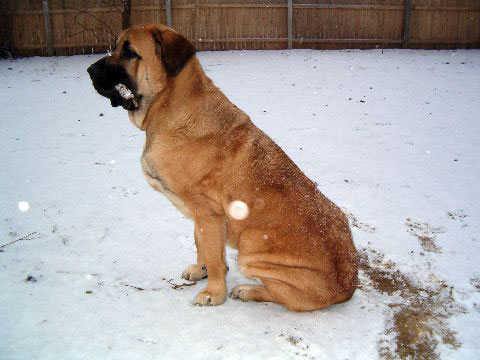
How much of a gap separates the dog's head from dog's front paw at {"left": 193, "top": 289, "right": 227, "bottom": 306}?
1520 millimetres

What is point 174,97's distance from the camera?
11.1ft

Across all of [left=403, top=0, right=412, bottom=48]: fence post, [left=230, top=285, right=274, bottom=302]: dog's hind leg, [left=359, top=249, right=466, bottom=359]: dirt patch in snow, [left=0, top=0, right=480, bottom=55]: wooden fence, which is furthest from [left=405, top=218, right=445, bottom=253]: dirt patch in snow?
[left=403, top=0, right=412, bottom=48]: fence post

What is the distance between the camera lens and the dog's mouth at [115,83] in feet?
10.8

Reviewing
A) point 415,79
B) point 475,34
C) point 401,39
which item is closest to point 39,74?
point 415,79

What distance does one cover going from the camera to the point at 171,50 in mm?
3209

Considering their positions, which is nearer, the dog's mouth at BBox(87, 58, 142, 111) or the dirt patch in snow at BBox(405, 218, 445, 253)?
the dog's mouth at BBox(87, 58, 142, 111)

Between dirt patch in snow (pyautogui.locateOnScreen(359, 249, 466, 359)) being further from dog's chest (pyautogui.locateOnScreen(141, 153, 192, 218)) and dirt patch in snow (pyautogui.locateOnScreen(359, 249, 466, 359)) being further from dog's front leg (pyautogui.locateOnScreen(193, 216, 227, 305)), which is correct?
dog's chest (pyautogui.locateOnScreen(141, 153, 192, 218))

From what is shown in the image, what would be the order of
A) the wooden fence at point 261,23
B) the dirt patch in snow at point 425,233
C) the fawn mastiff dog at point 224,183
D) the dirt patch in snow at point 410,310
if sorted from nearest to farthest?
Result: 1. the dirt patch in snow at point 410,310
2. the fawn mastiff dog at point 224,183
3. the dirt patch in snow at point 425,233
4. the wooden fence at point 261,23

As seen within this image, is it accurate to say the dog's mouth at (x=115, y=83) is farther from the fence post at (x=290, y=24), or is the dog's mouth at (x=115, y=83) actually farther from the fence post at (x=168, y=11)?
the fence post at (x=290, y=24)

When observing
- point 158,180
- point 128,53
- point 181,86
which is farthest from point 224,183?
point 128,53

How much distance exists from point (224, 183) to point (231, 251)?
1272 millimetres

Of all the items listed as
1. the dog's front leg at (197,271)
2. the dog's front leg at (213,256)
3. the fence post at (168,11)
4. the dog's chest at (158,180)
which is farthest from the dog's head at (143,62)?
the fence post at (168,11)

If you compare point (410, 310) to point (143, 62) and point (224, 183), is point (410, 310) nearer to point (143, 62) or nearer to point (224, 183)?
point (224, 183)

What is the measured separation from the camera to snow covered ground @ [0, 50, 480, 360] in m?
3.05
